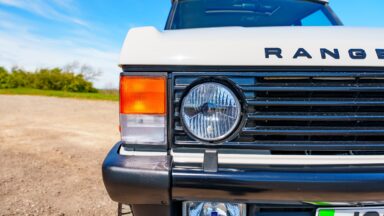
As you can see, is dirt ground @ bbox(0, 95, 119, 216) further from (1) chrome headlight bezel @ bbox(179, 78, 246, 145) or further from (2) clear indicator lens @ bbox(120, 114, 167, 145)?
(1) chrome headlight bezel @ bbox(179, 78, 246, 145)

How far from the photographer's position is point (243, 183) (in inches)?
57.0

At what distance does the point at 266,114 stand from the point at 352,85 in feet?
1.37

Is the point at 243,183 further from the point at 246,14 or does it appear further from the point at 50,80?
the point at 50,80

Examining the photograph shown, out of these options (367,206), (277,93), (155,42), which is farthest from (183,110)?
(367,206)

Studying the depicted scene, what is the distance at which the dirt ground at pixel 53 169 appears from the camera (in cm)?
332

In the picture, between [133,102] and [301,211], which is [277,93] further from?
[133,102]

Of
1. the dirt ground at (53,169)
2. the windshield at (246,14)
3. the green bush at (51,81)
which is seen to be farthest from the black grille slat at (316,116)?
the green bush at (51,81)

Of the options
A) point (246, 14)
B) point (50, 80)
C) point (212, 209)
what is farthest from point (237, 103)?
point (50, 80)

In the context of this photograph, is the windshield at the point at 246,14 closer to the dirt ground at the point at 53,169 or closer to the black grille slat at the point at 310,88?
the black grille slat at the point at 310,88

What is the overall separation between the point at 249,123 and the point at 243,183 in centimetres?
28

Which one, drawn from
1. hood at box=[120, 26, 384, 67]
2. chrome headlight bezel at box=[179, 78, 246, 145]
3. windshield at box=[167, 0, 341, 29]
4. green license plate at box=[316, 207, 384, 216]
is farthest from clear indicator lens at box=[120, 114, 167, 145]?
windshield at box=[167, 0, 341, 29]

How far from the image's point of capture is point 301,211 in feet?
5.19

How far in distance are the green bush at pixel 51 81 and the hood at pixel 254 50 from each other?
125 feet

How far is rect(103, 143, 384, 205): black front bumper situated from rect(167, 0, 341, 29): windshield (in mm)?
1771
